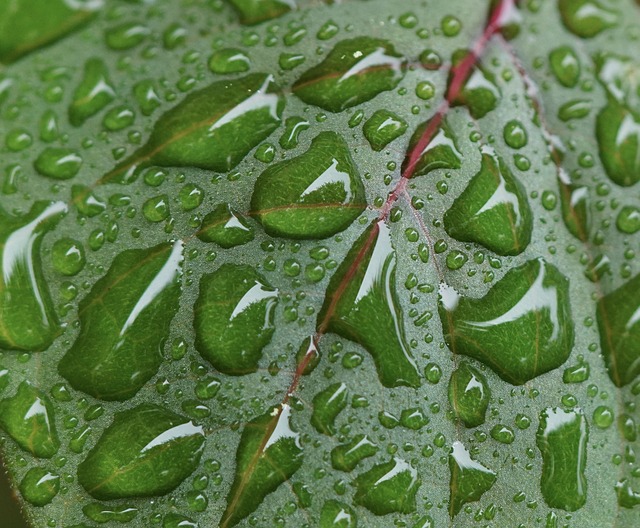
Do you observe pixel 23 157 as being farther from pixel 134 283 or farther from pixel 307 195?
pixel 307 195

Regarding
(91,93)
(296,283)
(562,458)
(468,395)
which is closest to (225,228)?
(296,283)

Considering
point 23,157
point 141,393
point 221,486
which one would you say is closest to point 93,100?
point 23,157

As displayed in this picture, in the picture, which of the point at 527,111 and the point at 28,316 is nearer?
the point at 28,316

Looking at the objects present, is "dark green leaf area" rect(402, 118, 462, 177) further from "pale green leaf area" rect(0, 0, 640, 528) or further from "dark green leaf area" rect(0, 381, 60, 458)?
"dark green leaf area" rect(0, 381, 60, 458)

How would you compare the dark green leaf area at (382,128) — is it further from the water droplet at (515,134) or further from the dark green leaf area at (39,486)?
the dark green leaf area at (39,486)

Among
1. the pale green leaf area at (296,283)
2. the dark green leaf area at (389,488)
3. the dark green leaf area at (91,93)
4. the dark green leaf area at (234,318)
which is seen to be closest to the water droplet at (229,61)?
the pale green leaf area at (296,283)

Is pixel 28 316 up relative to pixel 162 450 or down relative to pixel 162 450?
up
